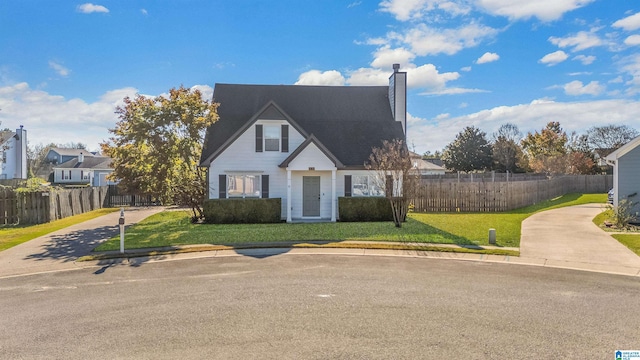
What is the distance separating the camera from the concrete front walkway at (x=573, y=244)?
12203 mm

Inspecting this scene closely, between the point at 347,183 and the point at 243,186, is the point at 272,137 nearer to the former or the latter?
the point at 243,186

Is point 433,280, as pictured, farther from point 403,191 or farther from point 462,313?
point 403,191

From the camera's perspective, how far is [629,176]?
1888 cm

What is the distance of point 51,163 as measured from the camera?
240 ft

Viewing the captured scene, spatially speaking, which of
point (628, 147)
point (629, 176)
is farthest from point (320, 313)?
point (628, 147)

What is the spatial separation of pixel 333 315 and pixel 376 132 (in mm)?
19298

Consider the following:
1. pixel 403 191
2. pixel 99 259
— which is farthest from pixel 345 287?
pixel 403 191

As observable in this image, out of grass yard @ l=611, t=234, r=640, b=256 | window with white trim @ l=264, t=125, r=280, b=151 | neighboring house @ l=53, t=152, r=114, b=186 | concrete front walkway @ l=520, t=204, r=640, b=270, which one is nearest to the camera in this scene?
concrete front walkway @ l=520, t=204, r=640, b=270

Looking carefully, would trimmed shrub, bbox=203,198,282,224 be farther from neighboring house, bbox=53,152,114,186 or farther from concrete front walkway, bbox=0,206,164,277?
neighboring house, bbox=53,152,114,186

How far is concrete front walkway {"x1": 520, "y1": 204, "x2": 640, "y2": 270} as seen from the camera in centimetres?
1220

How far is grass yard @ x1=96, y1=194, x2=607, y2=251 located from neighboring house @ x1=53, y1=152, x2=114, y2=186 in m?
53.5

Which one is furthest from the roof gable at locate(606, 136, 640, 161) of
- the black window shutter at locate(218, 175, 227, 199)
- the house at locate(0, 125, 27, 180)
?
the house at locate(0, 125, 27, 180)

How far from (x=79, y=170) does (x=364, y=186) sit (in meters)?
62.3

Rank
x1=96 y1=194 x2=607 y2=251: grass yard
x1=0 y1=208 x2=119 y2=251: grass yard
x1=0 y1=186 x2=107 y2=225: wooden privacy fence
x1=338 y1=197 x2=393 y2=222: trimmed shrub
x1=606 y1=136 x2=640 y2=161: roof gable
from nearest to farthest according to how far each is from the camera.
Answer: x1=96 y1=194 x2=607 y2=251: grass yard → x1=0 y1=208 x2=119 y2=251: grass yard → x1=606 y1=136 x2=640 y2=161: roof gable → x1=0 y1=186 x2=107 y2=225: wooden privacy fence → x1=338 y1=197 x2=393 y2=222: trimmed shrub
